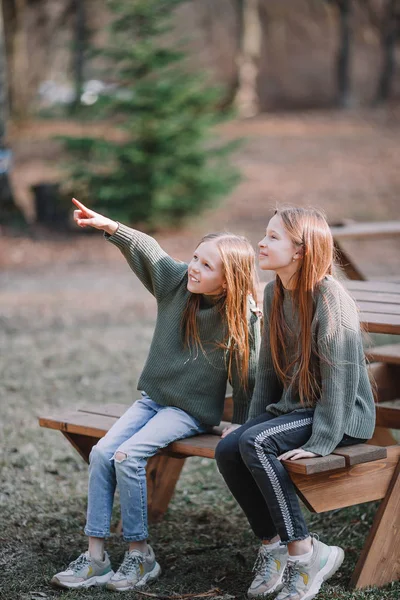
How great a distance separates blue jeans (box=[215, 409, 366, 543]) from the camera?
3051 mm

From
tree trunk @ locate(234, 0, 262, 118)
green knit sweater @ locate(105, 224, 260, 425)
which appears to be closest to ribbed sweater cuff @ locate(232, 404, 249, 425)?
green knit sweater @ locate(105, 224, 260, 425)

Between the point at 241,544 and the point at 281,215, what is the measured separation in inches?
57.5

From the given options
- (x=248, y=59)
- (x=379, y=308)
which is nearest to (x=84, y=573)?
(x=379, y=308)

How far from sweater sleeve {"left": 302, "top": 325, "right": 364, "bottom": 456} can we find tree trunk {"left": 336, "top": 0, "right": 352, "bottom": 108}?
798 inches

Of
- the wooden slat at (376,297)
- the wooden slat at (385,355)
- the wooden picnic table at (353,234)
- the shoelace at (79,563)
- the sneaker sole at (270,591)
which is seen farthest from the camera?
the wooden picnic table at (353,234)

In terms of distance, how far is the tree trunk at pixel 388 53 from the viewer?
2309cm

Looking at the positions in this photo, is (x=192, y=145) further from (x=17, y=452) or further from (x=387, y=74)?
(x=387, y=74)

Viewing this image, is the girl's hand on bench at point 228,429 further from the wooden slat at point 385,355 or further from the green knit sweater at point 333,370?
the wooden slat at point 385,355

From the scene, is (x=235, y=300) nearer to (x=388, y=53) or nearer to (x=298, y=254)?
(x=298, y=254)

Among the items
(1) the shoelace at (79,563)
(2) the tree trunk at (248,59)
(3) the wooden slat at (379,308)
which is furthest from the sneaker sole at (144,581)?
(2) the tree trunk at (248,59)

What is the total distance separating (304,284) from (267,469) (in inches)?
25.9

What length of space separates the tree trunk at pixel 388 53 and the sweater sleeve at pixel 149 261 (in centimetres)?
2033

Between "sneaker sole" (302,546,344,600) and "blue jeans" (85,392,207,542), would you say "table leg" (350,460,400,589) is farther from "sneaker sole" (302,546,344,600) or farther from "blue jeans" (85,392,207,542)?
"blue jeans" (85,392,207,542)

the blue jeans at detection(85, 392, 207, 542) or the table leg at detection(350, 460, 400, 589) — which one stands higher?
the blue jeans at detection(85, 392, 207, 542)
